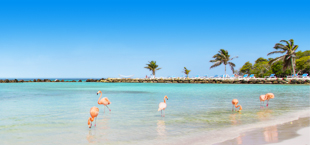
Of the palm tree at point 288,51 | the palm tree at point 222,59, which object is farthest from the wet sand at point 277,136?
the palm tree at point 222,59

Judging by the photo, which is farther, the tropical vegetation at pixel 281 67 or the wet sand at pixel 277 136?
the tropical vegetation at pixel 281 67

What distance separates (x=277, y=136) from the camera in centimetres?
752

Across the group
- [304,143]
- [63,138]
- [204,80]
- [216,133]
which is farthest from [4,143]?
[204,80]

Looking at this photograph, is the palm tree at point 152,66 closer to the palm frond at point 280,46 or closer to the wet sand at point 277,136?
the palm frond at point 280,46

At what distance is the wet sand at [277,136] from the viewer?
6.89 meters

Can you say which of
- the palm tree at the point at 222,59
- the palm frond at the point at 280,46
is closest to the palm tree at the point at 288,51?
the palm frond at the point at 280,46

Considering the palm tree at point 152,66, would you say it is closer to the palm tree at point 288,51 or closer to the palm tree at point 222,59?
the palm tree at point 222,59

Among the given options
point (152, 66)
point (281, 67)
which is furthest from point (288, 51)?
point (152, 66)

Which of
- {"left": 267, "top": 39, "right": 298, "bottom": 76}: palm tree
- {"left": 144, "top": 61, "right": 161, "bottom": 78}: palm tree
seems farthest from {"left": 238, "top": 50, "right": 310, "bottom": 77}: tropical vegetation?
{"left": 144, "top": 61, "right": 161, "bottom": 78}: palm tree

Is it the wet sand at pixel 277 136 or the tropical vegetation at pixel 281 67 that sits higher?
the tropical vegetation at pixel 281 67

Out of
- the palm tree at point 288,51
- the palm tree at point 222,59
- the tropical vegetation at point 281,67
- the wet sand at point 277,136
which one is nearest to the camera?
the wet sand at point 277,136

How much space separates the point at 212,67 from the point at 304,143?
230 feet

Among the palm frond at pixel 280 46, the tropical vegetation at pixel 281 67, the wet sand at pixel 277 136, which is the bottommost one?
the wet sand at pixel 277 136

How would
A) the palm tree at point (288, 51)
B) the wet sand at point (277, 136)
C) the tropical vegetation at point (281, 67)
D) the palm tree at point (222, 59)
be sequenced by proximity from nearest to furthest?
the wet sand at point (277, 136) → the palm tree at point (288, 51) → the tropical vegetation at point (281, 67) → the palm tree at point (222, 59)
